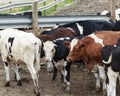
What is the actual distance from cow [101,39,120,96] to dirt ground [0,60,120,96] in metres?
1.25

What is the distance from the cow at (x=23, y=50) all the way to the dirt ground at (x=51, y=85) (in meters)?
0.31

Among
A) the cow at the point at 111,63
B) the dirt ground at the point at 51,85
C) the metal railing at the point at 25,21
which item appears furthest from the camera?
the metal railing at the point at 25,21

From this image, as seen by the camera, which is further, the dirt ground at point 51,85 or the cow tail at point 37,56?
the dirt ground at point 51,85

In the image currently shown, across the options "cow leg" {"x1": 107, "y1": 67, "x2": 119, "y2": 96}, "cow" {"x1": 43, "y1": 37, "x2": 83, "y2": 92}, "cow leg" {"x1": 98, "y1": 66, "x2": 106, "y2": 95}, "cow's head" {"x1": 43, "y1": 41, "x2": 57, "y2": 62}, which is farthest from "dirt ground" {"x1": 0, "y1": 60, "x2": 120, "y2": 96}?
"cow leg" {"x1": 107, "y1": 67, "x2": 119, "y2": 96}

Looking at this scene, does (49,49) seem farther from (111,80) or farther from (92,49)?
(111,80)

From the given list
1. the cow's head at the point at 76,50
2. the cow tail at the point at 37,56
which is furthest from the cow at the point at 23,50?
the cow's head at the point at 76,50

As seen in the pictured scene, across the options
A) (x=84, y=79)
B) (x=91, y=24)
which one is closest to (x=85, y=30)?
(x=91, y=24)

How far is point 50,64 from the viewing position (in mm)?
12156

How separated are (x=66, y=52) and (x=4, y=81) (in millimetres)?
2027

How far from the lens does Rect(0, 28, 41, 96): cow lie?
9.89 m

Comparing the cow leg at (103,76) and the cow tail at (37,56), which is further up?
the cow tail at (37,56)

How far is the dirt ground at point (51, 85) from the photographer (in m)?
10.1

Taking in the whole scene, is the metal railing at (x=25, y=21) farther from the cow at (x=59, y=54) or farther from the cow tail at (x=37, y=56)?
the cow tail at (x=37, y=56)

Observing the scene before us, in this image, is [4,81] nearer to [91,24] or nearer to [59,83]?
[59,83]
